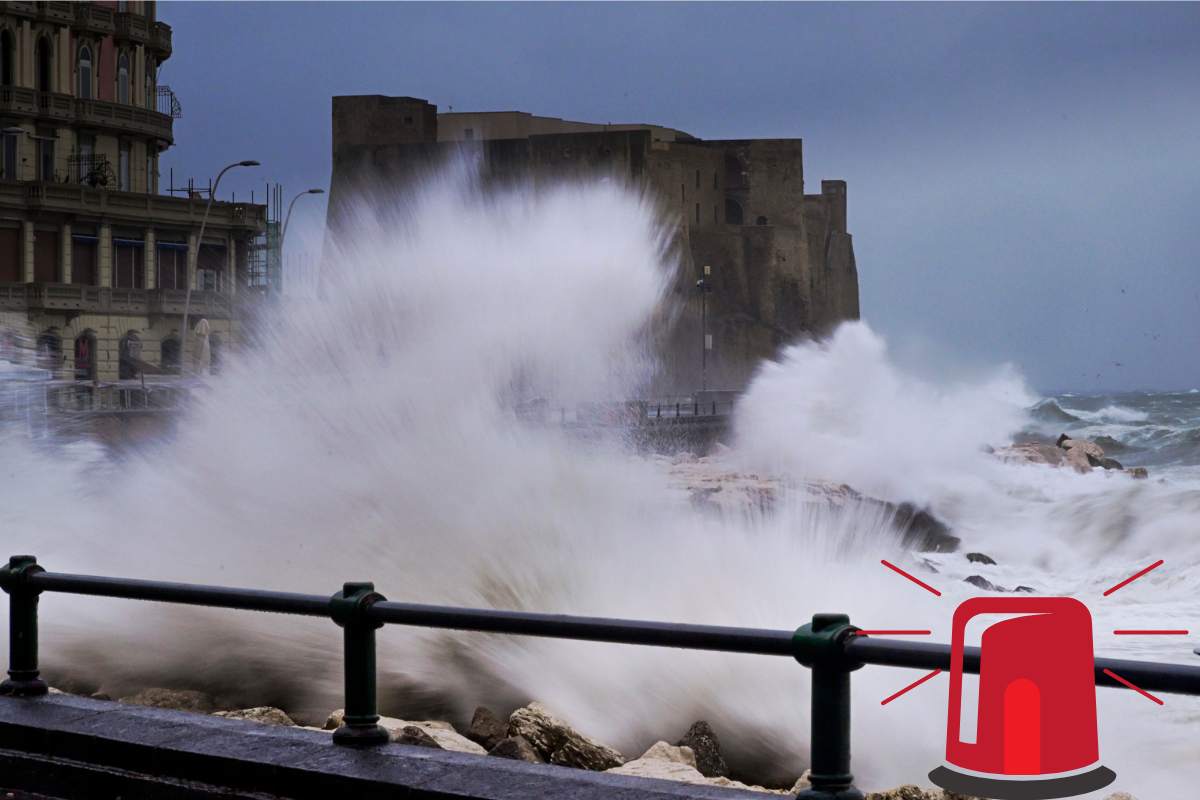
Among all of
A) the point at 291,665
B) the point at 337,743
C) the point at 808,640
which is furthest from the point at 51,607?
the point at 808,640

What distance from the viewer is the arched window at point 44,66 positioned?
55906 millimetres

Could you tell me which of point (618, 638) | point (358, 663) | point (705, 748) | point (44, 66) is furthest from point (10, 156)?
point (618, 638)

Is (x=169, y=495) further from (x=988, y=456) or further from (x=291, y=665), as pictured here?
(x=988, y=456)

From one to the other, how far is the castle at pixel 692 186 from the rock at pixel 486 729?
69.9 metres

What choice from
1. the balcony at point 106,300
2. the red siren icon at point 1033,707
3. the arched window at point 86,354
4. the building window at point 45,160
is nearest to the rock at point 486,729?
the red siren icon at point 1033,707

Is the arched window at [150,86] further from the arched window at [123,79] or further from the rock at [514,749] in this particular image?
the rock at [514,749]

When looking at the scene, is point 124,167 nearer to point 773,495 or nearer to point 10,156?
point 10,156

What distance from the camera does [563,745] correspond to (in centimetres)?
763

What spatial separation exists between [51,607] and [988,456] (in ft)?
145

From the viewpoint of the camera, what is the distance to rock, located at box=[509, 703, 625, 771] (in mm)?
7582

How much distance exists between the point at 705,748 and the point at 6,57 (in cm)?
5269

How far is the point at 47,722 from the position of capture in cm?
534

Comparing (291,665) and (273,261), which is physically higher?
(273,261)

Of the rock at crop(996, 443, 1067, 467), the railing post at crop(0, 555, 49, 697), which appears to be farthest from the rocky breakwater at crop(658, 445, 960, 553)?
the railing post at crop(0, 555, 49, 697)
